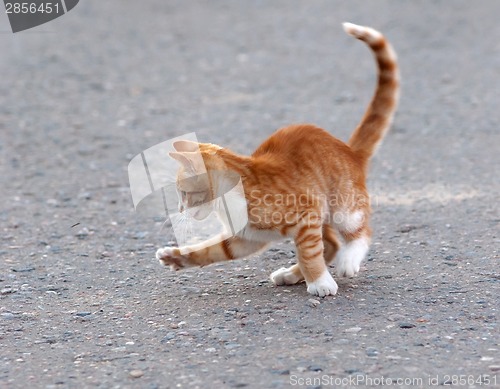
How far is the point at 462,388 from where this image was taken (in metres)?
3.27

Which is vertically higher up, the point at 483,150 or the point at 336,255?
the point at 336,255

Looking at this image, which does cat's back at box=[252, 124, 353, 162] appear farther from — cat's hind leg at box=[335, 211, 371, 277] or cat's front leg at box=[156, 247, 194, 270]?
cat's front leg at box=[156, 247, 194, 270]

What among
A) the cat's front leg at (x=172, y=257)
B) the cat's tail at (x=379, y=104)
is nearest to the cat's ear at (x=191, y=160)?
the cat's front leg at (x=172, y=257)

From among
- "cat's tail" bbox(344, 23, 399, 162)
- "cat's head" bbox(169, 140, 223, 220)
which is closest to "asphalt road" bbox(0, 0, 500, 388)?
"cat's head" bbox(169, 140, 223, 220)

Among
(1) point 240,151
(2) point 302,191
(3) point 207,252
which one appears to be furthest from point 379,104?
(1) point 240,151

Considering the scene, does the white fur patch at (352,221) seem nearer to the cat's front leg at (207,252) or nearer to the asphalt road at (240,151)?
the asphalt road at (240,151)

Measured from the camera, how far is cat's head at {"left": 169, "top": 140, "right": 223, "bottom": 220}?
4121 millimetres

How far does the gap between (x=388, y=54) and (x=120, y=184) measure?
109 inches

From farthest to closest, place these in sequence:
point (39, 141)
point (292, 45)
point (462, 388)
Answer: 1. point (292, 45)
2. point (39, 141)
3. point (462, 388)

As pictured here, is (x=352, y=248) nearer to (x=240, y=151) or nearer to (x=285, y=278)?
(x=285, y=278)

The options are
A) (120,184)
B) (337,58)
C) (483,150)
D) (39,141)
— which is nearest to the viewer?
(120,184)

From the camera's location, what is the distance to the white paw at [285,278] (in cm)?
449

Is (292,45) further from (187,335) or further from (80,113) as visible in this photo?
(187,335)

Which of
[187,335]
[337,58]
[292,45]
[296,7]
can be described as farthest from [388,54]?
[296,7]
